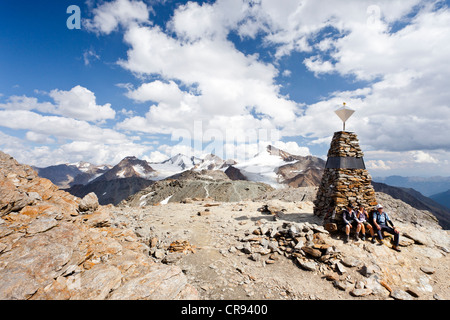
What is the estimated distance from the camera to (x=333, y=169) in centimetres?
1066

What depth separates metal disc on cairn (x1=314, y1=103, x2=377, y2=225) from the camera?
9.91m

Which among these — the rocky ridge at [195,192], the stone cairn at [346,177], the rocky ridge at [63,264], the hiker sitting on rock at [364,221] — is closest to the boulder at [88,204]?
the rocky ridge at [63,264]

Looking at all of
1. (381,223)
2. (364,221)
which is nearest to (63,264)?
(364,221)

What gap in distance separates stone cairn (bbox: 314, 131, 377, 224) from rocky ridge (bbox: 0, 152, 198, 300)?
833 cm

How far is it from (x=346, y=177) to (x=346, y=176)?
0.05m

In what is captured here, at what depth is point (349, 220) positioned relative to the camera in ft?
30.0

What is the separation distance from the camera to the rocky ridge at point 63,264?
15.2 ft

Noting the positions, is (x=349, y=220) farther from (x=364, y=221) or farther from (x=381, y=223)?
(x=381, y=223)

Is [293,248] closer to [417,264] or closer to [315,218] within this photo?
[315,218]

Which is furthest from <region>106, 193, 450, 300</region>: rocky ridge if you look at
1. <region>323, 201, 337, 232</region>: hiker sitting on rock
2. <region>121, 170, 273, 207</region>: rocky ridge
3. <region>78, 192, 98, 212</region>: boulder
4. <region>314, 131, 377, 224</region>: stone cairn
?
<region>121, 170, 273, 207</region>: rocky ridge
